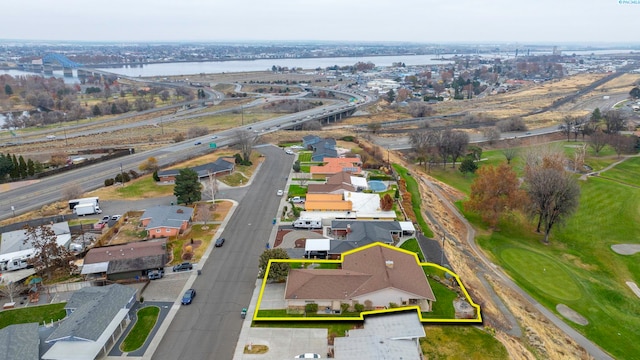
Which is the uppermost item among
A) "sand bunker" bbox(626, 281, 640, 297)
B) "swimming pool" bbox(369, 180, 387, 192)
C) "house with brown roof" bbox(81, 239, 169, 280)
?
"swimming pool" bbox(369, 180, 387, 192)

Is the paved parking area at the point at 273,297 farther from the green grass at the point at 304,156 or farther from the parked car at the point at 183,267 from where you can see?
the green grass at the point at 304,156

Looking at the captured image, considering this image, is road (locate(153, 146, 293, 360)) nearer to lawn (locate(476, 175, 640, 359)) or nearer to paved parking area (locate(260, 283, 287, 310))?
paved parking area (locate(260, 283, 287, 310))

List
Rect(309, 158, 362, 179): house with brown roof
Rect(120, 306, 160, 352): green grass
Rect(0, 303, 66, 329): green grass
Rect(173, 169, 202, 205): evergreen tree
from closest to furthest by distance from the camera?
Rect(120, 306, 160, 352): green grass < Rect(0, 303, 66, 329): green grass < Rect(173, 169, 202, 205): evergreen tree < Rect(309, 158, 362, 179): house with brown roof

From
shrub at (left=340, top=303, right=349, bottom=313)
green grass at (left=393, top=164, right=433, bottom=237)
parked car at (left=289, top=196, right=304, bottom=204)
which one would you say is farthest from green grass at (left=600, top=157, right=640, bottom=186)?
shrub at (left=340, top=303, right=349, bottom=313)

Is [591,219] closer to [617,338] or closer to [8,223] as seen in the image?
[617,338]

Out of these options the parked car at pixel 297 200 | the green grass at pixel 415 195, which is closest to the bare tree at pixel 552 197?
the green grass at pixel 415 195

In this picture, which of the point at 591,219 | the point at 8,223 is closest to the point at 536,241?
the point at 591,219

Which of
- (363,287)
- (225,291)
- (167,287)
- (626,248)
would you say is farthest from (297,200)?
(626,248)
